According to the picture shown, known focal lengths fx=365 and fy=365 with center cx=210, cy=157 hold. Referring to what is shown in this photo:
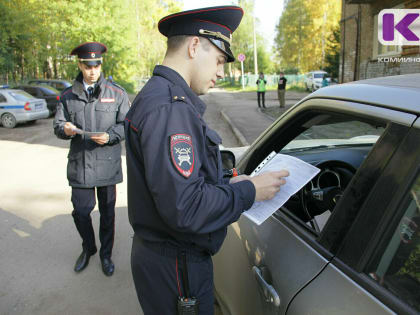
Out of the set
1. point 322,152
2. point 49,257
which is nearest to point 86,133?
point 49,257

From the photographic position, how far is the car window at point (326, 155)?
1.92 m

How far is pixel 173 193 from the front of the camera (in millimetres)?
1200

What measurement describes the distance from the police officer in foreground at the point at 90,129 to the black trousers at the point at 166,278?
1802 millimetres

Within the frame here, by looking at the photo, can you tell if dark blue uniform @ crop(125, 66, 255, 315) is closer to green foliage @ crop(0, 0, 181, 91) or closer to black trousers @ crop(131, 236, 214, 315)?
black trousers @ crop(131, 236, 214, 315)

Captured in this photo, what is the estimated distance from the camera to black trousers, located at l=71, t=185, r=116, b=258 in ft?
10.7

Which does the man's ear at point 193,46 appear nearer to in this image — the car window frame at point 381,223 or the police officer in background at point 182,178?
the police officer in background at point 182,178

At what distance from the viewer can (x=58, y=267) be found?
361 centimetres

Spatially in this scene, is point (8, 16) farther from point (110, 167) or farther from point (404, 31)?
point (110, 167)

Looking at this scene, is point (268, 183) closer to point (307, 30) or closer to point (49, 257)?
point (49, 257)

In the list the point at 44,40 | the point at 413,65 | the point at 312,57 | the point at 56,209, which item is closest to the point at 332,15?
the point at 312,57

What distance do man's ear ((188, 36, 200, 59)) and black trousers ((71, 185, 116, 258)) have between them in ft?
7.26

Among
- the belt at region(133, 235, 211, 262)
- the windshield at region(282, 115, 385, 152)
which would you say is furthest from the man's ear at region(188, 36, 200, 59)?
the windshield at region(282, 115, 385, 152)

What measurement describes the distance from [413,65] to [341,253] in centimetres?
1127

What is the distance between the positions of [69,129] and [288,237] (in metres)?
2.25
